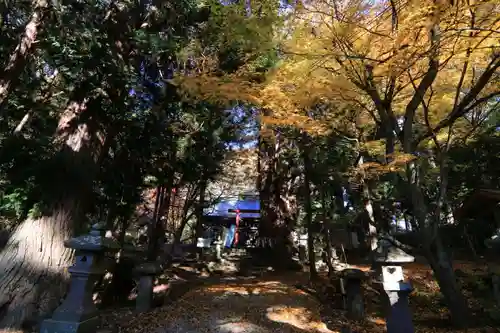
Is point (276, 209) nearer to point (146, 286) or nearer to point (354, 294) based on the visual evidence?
point (354, 294)

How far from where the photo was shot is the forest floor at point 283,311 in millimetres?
5539

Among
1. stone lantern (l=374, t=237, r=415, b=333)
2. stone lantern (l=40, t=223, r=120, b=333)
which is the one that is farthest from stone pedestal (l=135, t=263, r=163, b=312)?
stone lantern (l=374, t=237, r=415, b=333)

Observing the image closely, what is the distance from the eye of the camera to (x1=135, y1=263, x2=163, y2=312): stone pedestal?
20.9ft

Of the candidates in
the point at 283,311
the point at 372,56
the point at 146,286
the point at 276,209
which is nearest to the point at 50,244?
the point at 146,286

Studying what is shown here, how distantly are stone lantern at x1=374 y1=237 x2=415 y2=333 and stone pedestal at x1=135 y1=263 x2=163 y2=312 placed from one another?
15.1 ft

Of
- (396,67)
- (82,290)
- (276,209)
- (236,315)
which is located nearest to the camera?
(82,290)

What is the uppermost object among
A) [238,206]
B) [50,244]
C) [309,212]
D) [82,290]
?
[238,206]

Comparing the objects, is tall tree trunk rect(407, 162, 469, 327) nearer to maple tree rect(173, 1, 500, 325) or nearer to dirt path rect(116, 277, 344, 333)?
maple tree rect(173, 1, 500, 325)

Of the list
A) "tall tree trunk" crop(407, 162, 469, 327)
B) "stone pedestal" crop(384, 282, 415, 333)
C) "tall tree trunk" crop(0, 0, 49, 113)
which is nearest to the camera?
"stone pedestal" crop(384, 282, 415, 333)

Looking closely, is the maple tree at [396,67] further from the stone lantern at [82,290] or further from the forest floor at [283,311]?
the stone lantern at [82,290]

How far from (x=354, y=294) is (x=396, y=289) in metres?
2.34

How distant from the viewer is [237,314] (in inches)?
247

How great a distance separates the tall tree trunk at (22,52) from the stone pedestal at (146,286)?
4179 millimetres

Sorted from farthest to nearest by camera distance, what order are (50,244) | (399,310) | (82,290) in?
(50,244), (399,310), (82,290)
